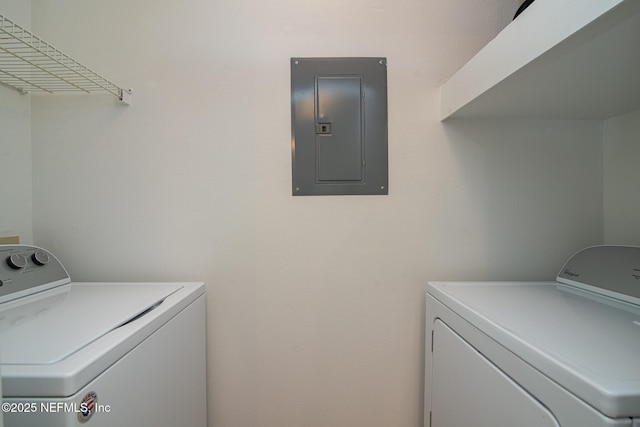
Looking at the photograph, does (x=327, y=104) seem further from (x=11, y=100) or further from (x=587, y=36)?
(x=11, y=100)

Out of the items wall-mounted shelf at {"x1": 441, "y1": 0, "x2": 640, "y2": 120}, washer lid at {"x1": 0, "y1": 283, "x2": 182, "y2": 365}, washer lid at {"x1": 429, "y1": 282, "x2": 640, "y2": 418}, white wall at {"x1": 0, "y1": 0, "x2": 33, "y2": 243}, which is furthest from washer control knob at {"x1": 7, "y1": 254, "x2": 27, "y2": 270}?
wall-mounted shelf at {"x1": 441, "y1": 0, "x2": 640, "y2": 120}

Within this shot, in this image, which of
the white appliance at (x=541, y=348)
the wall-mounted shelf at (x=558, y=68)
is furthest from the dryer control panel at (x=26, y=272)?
the wall-mounted shelf at (x=558, y=68)

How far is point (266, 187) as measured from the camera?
104 centimetres

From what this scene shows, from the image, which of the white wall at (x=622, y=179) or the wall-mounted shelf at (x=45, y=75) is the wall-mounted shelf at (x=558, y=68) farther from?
the wall-mounted shelf at (x=45, y=75)

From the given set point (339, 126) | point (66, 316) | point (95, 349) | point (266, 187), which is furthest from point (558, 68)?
point (66, 316)

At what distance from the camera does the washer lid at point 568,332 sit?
41cm

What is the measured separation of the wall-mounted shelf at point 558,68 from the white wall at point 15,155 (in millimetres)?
1697

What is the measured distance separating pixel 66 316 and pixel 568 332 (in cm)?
126

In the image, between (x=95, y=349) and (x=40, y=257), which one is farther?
(x=40, y=257)

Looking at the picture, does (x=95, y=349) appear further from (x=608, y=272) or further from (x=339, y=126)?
(x=608, y=272)

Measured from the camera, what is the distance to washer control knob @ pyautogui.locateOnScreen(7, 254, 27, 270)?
32.2 inches

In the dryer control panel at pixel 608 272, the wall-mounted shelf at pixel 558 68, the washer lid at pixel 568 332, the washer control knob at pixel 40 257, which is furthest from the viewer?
the washer control knob at pixel 40 257

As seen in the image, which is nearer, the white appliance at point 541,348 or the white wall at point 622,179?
the white appliance at point 541,348

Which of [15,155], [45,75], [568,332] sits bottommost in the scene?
[568,332]
